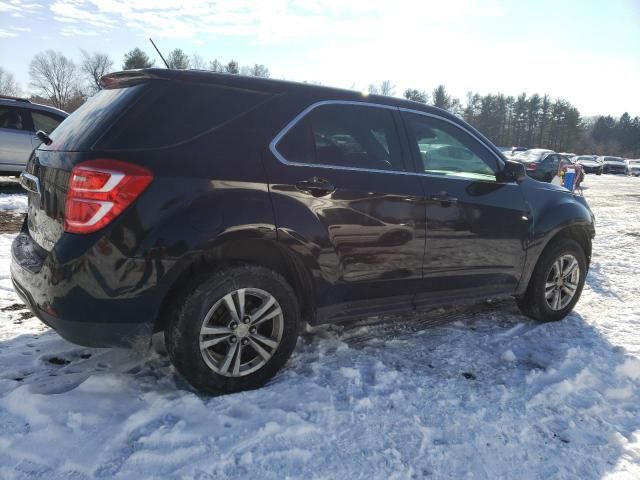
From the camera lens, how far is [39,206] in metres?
2.76

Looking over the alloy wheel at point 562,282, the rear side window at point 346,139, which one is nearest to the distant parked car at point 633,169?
the alloy wheel at point 562,282

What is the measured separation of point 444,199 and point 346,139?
2.81 ft

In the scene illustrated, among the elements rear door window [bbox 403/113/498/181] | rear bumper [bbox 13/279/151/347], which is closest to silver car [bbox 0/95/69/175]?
rear bumper [bbox 13/279/151/347]

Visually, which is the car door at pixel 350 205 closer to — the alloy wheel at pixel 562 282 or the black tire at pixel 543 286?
Result: the black tire at pixel 543 286

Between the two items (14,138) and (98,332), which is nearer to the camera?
(98,332)

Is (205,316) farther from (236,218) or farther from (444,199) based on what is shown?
(444,199)

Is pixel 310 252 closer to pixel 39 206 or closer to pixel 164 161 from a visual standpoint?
pixel 164 161

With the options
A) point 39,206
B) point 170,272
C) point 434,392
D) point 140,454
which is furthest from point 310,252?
point 39,206

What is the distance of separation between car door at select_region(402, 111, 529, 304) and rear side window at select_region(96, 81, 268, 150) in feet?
4.43

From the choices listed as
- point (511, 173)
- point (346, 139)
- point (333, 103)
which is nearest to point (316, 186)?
point (346, 139)

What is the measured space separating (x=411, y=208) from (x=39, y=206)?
90.6 inches

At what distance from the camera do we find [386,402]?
2.80m

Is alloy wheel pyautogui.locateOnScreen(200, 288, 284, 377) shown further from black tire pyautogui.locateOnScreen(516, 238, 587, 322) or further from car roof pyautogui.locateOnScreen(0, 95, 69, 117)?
car roof pyautogui.locateOnScreen(0, 95, 69, 117)

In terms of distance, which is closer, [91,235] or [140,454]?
[140,454]
